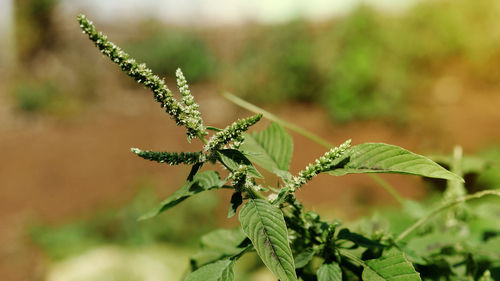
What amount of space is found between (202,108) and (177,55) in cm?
184

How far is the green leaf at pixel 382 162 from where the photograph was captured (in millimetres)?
675

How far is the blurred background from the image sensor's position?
489 centimetres

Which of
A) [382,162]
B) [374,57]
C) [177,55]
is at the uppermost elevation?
[177,55]

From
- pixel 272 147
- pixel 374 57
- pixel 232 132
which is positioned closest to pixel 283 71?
pixel 374 57

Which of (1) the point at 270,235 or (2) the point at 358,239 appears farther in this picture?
(2) the point at 358,239

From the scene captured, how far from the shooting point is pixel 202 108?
9.44 metres

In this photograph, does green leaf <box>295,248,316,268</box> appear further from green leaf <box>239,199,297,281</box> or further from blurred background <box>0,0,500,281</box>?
blurred background <box>0,0,500,281</box>

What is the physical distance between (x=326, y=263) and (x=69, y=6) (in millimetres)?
11996

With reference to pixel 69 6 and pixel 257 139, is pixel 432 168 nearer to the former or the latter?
pixel 257 139

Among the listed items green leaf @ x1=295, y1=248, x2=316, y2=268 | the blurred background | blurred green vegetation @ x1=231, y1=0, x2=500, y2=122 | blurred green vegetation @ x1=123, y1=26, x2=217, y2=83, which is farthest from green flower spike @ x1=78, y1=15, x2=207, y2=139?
blurred green vegetation @ x1=123, y1=26, x2=217, y2=83

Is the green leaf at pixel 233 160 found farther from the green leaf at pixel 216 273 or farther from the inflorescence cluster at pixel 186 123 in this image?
the green leaf at pixel 216 273

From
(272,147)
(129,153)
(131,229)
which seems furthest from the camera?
(129,153)

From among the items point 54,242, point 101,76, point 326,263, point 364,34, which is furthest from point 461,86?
point 326,263

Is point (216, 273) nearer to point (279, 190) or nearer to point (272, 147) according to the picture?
point (279, 190)
